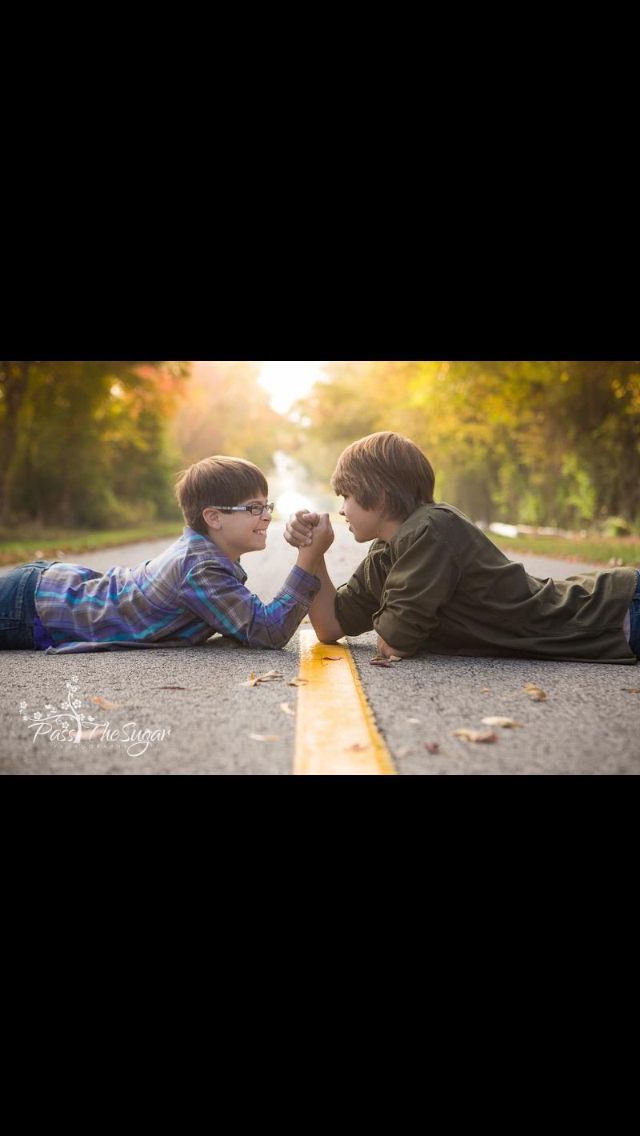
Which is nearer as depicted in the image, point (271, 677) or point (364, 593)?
point (271, 677)

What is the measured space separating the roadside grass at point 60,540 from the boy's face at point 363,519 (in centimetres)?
634

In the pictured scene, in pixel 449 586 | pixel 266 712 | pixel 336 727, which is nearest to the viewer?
pixel 336 727

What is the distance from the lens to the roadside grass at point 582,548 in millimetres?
8375

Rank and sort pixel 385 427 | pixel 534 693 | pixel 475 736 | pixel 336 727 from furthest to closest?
1. pixel 385 427
2. pixel 534 693
3. pixel 336 727
4. pixel 475 736

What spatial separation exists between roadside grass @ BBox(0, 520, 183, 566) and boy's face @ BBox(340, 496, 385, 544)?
634 centimetres

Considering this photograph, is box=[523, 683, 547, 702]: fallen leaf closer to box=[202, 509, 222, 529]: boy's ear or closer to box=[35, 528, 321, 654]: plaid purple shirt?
box=[35, 528, 321, 654]: plaid purple shirt

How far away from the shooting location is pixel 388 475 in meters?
3.66

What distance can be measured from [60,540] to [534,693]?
34.2 ft

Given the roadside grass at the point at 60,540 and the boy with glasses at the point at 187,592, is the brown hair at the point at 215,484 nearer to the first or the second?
the boy with glasses at the point at 187,592

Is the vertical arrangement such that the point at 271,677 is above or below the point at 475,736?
below

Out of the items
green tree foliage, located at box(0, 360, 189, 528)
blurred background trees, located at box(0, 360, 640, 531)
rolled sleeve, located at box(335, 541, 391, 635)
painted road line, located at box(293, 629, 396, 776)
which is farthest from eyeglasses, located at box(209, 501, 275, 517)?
green tree foliage, located at box(0, 360, 189, 528)

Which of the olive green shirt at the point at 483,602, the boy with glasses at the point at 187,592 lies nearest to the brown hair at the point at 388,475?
the olive green shirt at the point at 483,602

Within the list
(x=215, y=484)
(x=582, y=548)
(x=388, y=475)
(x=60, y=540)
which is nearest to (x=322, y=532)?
(x=388, y=475)

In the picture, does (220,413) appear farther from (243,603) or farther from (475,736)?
(475,736)
